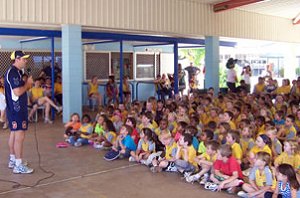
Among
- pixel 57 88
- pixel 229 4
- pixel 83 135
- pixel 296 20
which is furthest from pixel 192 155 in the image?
pixel 296 20

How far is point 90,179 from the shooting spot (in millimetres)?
5859

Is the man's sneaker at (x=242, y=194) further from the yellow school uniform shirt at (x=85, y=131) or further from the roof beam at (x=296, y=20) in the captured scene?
the roof beam at (x=296, y=20)

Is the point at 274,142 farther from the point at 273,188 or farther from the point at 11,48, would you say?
the point at 11,48

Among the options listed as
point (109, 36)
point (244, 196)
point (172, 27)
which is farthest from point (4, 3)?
point (244, 196)

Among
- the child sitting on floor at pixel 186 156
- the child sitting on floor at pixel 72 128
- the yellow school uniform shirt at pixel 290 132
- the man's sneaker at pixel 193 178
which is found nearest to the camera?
the man's sneaker at pixel 193 178

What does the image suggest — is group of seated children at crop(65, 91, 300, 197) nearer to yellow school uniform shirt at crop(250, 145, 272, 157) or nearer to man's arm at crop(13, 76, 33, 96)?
yellow school uniform shirt at crop(250, 145, 272, 157)

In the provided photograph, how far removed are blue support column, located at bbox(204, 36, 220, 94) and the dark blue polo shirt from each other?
10053 millimetres

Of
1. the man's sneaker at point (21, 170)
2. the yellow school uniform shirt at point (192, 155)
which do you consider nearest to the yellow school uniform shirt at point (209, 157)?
the yellow school uniform shirt at point (192, 155)

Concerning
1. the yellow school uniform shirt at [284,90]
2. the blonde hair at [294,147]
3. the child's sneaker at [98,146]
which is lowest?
the child's sneaker at [98,146]

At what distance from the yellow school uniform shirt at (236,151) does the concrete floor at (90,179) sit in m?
0.74

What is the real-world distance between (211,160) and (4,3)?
21.6 feet

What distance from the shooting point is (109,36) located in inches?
520

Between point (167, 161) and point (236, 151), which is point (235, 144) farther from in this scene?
point (167, 161)

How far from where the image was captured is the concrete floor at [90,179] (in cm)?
523
